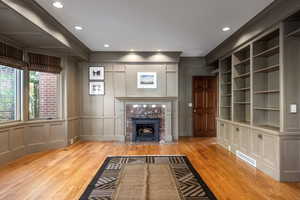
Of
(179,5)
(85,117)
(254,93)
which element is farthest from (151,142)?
(179,5)

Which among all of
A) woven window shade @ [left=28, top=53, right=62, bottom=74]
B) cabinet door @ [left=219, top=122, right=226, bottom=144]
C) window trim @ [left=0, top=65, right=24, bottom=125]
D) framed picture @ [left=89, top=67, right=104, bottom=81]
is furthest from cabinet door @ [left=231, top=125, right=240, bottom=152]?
window trim @ [left=0, top=65, right=24, bottom=125]

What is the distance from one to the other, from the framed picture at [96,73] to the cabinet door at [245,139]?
174 inches

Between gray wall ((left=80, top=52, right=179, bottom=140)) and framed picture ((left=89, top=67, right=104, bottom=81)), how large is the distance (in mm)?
135

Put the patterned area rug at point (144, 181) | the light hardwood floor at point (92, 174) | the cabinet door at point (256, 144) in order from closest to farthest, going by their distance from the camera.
→ the patterned area rug at point (144, 181) → the light hardwood floor at point (92, 174) → the cabinet door at point (256, 144)

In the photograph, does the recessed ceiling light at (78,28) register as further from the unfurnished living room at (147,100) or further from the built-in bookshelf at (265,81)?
the built-in bookshelf at (265,81)

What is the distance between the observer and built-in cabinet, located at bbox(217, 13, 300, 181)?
3.06 metres

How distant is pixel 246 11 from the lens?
3324 millimetres

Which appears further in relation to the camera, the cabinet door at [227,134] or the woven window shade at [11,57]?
the cabinet door at [227,134]

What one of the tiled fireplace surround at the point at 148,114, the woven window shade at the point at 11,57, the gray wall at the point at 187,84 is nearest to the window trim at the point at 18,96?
the woven window shade at the point at 11,57

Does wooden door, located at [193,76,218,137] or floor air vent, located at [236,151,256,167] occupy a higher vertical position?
wooden door, located at [193,76,218,137]

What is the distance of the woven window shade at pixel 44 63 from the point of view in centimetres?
473

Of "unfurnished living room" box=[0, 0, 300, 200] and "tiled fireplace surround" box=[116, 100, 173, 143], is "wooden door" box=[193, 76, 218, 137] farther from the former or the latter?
"tiled fireplace surround" box=[116, 100, 173, 143]

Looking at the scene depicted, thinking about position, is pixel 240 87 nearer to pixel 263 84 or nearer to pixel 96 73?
pixel 263 84

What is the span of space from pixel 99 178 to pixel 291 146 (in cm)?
323
